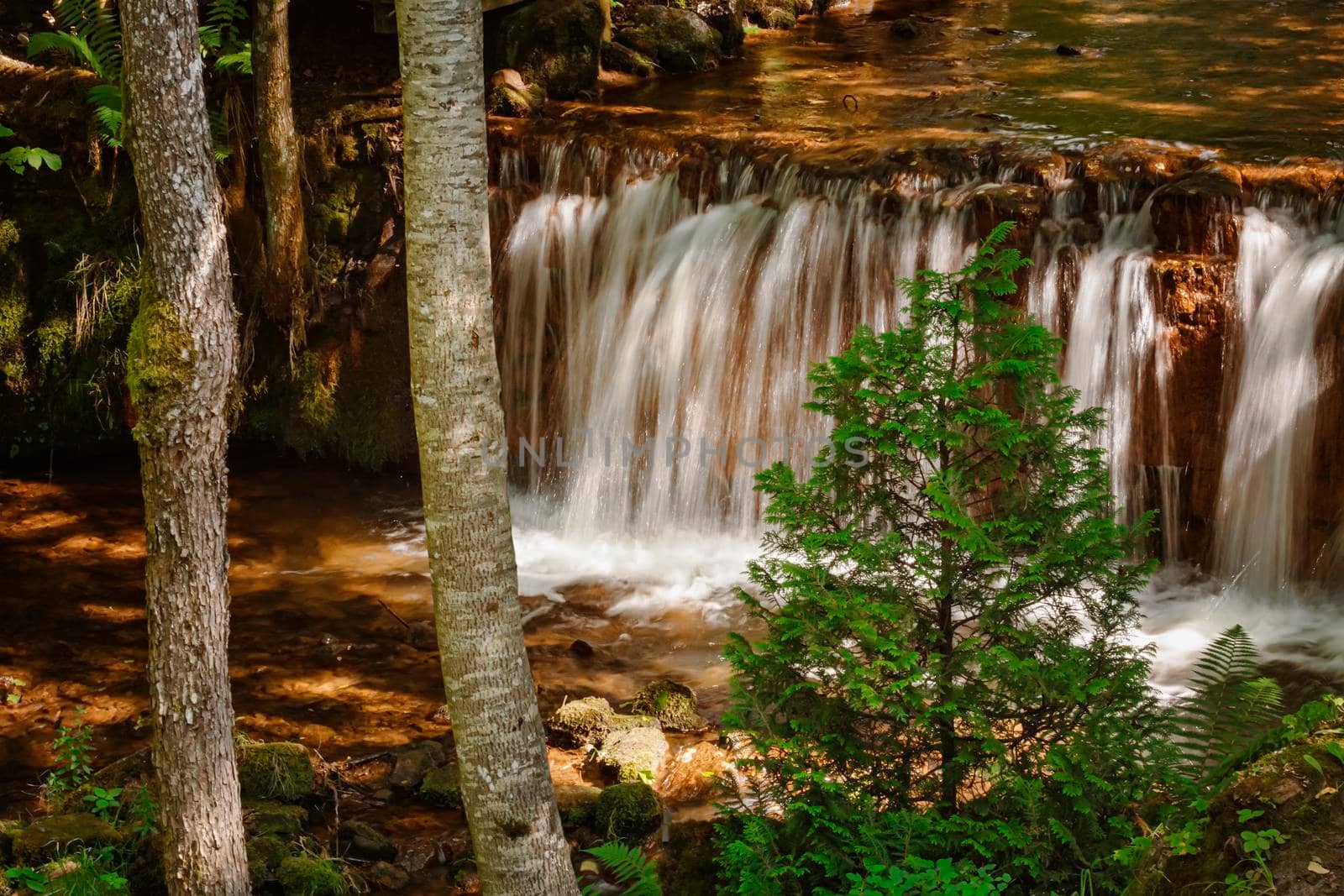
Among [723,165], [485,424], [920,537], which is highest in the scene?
[723,165]

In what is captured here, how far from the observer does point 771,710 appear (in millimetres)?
4059

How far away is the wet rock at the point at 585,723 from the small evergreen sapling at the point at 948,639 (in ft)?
8.30

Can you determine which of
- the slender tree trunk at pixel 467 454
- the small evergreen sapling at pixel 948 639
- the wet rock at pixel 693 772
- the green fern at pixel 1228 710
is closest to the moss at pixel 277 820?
the slender tree trunk at pixel 467 454

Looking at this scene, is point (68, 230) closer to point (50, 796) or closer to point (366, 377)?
point (366, 377)

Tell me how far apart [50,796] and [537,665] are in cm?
274

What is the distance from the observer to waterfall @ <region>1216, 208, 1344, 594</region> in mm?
7492

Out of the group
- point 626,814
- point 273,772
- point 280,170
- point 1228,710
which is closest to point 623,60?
point 280,170

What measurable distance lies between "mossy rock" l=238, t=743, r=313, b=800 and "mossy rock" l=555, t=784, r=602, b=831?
119 cm

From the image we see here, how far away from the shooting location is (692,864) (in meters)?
4.58

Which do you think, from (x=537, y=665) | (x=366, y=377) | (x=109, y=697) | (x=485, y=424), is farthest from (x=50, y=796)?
(x=366, y=377)

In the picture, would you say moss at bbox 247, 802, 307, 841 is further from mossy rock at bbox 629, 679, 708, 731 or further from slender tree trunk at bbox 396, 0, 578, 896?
mossy rock at bbox 629, 679, 708, 731

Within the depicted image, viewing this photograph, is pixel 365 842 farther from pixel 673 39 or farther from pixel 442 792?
pixel 673 39

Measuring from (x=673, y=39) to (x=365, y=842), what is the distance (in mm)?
9603

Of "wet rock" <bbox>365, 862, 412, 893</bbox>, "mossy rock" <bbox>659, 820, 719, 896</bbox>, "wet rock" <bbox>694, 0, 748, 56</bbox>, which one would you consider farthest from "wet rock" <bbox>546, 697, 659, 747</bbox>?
"wet rock" <bbox>694, 0, 748, 56</bbox>
